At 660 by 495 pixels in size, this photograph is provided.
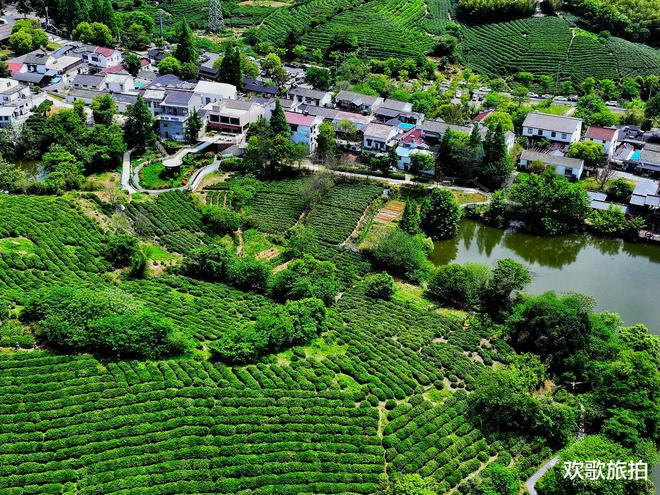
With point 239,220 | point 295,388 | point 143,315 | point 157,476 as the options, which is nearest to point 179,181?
point 239,220

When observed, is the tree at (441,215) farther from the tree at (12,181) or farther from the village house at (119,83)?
the village house at (119,83)

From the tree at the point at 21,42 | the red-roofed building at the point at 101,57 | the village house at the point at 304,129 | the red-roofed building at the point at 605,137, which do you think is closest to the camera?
the red-roofed building at the point at 605,137

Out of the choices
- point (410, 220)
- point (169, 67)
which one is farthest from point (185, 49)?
point (410, 220)

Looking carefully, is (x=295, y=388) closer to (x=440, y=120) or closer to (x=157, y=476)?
(x=157, y=476)

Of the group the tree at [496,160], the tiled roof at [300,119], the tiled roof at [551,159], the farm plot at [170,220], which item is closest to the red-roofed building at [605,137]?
the tiled roof at [551,159]

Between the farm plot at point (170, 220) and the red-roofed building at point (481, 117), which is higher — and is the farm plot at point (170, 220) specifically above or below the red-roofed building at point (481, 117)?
below

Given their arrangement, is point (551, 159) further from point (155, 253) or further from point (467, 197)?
point (155, 253)
